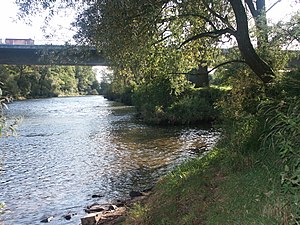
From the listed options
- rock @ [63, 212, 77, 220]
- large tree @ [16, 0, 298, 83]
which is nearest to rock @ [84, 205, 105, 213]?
rock @ [63, 212, 77, 220]

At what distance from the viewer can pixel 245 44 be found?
23.9 ft

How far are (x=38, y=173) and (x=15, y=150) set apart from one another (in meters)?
5.39

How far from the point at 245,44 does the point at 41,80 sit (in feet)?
279

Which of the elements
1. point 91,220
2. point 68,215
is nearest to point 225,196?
point 91,220

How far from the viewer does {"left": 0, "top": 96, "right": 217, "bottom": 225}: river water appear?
29.3 ft

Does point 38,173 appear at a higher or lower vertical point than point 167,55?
lower

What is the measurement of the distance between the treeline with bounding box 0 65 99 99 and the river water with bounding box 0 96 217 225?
1674 inches

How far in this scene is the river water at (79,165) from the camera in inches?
351

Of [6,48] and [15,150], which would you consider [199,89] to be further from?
[6,48]

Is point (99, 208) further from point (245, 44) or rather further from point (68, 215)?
point (245, 44)

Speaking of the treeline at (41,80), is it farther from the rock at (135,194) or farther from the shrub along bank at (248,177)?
the shrub along bank at (248,177)

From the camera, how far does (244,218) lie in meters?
3.91

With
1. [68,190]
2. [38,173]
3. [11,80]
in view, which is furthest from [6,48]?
[11,80]

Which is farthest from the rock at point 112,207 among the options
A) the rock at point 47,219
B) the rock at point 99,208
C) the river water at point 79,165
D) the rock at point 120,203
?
the rock at point 47,219
